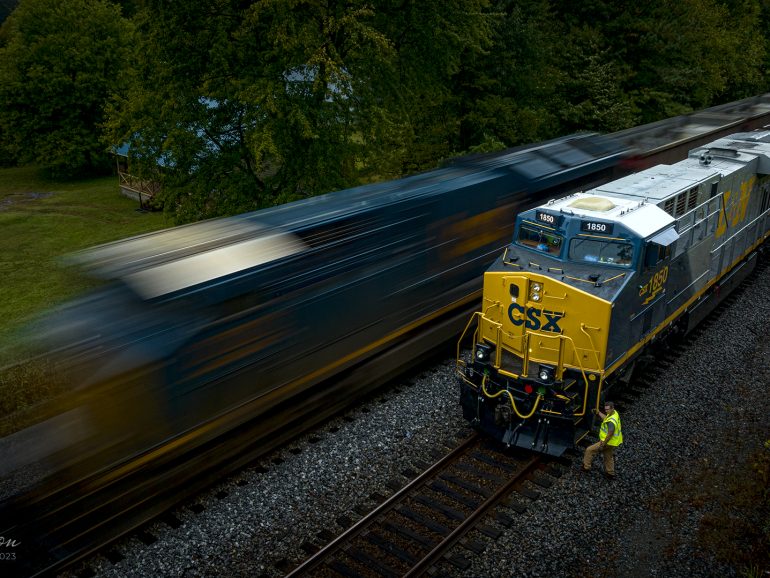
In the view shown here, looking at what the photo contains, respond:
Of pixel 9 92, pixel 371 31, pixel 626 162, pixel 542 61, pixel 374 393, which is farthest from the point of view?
pixel 9 92

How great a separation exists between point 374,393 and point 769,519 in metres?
6.46

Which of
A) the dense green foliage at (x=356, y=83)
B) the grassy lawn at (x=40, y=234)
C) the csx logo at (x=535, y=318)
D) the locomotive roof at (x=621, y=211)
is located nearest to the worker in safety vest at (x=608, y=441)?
the csx logo at (x=535, y=318)

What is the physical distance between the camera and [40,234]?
25766mm

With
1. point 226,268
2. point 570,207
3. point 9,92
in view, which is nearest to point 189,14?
point 226,268

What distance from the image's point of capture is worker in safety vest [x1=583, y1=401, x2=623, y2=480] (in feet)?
30.2

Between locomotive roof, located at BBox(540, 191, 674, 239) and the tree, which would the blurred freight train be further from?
the tree

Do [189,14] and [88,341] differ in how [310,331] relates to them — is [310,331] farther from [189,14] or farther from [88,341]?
[189,14]

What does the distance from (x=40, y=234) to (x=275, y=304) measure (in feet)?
68.1

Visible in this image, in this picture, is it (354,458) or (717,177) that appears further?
(717,177)

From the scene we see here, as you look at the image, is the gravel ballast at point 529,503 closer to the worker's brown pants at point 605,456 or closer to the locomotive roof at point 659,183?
the worker's brown pants at point 605,456

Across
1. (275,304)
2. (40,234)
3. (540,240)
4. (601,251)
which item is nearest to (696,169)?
(601,251)

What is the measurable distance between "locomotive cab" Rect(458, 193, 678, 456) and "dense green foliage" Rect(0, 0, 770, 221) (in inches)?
271

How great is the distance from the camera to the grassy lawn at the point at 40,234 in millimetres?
12913

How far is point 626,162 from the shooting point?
59.0 ft
